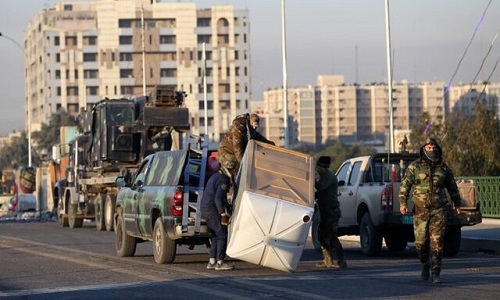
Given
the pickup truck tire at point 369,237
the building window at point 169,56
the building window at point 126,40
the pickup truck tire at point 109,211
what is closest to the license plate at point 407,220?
the pickup truck tire at point 369,237

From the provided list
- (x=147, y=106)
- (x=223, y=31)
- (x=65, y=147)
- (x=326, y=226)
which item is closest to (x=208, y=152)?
(x=326, y=226)

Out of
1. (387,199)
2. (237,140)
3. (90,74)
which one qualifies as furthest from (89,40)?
(237,140)

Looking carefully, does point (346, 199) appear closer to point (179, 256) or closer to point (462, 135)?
point (179, 256)

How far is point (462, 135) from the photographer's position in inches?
2019

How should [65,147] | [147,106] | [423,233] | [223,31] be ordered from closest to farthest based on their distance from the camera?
[423,233] → [147,106] → [65,147] → [223,31]

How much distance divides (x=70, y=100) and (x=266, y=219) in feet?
419

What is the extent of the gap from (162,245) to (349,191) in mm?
5012

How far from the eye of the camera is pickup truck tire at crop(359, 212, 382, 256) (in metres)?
21.0

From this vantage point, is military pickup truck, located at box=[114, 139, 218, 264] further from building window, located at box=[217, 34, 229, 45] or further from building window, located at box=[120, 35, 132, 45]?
building window, located at box=[217, 34, 229, 45]

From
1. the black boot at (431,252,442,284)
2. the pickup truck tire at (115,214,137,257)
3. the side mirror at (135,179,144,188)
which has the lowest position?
the pickup truck tire at (115,214,137,257)

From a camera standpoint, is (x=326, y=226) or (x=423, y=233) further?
(x=326, y=226)

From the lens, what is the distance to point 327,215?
18297mm

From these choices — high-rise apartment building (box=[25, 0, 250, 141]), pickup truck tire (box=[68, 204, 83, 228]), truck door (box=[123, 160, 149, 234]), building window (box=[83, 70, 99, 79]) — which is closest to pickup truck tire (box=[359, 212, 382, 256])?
truck door (box=[123, 160, 149, 234])

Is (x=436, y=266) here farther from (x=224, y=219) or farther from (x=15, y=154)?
(x=15, y=154)
